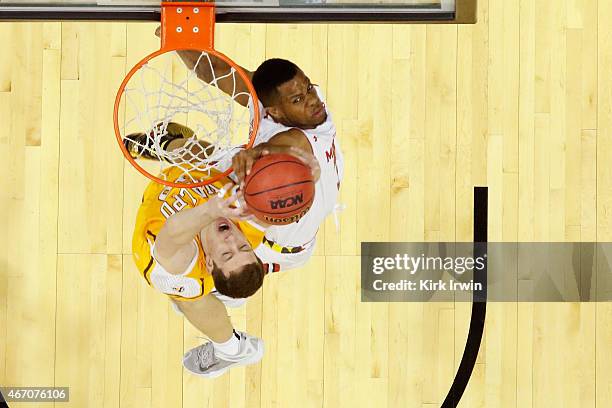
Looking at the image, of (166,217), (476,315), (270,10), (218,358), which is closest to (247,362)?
(218,358)

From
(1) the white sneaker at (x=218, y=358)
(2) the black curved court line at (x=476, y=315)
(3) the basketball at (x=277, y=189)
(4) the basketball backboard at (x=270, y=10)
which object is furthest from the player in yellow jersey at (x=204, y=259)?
(2) the black curved court line at (x=476, y=315)

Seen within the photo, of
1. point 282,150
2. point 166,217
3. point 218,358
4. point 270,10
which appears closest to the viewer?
point 270,10

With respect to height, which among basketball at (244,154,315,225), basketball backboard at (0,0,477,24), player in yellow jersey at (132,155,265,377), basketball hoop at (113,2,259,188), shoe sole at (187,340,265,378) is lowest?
shoe sole at (187,340,265,378)

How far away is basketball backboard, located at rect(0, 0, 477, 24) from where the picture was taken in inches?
69.3

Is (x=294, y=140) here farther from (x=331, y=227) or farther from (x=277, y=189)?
(x=331, y=227)

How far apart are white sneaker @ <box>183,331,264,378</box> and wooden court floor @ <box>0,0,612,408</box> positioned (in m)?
0.03

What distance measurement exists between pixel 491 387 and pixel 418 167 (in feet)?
2.31

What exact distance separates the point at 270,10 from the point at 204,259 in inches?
27.2

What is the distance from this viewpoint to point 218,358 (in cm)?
229

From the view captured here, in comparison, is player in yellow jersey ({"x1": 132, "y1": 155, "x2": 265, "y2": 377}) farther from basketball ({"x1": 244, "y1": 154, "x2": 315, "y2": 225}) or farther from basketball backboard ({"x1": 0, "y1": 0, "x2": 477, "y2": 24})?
basketball backboard ({"x1": 0, "y1": 0, "x2": 477, "y2": 24})

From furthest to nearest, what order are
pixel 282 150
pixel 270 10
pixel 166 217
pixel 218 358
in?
pixel 218 358 → pixel 166 217 → pixel 282 150 → pixel 270 10

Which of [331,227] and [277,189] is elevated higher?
[277,189]

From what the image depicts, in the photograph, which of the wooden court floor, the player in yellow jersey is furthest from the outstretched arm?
the wooden court floor

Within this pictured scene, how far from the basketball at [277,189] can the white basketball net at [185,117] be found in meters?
0.21
